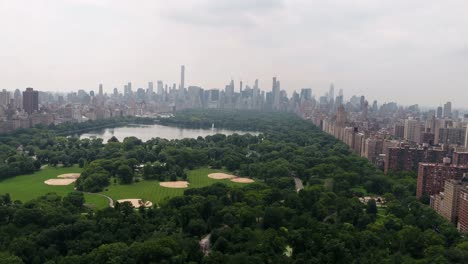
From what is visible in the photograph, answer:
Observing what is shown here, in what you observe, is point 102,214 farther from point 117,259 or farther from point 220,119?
point 220,119

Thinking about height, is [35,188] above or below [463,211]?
below

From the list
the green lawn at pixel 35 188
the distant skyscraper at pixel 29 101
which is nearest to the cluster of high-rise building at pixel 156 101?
the distant skyscraper at pixel 29 101

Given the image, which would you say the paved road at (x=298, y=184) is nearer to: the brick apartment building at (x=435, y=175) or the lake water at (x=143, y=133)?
the brick apartment building at (x=435, y=175)

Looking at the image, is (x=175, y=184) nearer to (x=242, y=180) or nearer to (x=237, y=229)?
(x=242, y=180)

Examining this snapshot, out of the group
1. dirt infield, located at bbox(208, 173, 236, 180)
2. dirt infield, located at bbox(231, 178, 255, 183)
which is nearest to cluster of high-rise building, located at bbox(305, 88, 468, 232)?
dirt infield, located at bbox(231, 178, 255, 183)

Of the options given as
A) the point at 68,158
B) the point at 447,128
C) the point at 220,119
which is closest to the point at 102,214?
the point at 68,158

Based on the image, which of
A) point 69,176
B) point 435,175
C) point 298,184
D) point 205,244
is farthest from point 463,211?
point 69,176

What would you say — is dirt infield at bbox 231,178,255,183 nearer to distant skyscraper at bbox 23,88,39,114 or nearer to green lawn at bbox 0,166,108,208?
green lawn at bbox 0,166,108,208
